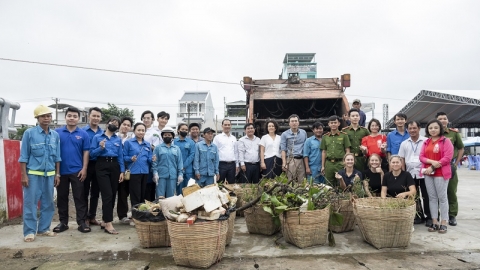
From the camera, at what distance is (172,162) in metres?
4.89

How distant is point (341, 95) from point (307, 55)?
20.1 meters

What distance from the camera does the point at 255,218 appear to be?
4238 mm

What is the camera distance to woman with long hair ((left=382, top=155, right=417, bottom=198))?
4.37 metres

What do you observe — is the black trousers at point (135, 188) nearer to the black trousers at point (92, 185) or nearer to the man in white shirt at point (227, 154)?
the black trousers at point (92, 185)

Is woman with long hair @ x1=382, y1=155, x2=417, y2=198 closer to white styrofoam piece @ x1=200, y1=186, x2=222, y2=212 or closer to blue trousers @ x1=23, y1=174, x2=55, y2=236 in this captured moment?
white styrofoam piece @ x1=200, y1=186, x2=222, y2=212

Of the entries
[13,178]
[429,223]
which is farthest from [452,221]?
[13,178]

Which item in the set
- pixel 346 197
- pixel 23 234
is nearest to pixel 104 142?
pixel 23 234

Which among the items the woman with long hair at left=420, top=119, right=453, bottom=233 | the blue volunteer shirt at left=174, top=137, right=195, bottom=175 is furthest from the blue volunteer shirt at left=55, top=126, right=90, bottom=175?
the woman with long hair at left=420, top=119, right=453, bottom=233

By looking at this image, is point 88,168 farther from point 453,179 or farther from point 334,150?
point 453,179

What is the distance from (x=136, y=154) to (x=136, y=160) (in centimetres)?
9

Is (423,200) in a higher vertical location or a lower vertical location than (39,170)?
lower

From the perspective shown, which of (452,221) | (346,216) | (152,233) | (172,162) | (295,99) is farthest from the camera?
(295,99)

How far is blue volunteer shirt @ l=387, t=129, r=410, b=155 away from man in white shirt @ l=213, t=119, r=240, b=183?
8.29 feet

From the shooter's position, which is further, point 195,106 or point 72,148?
point 195,106
